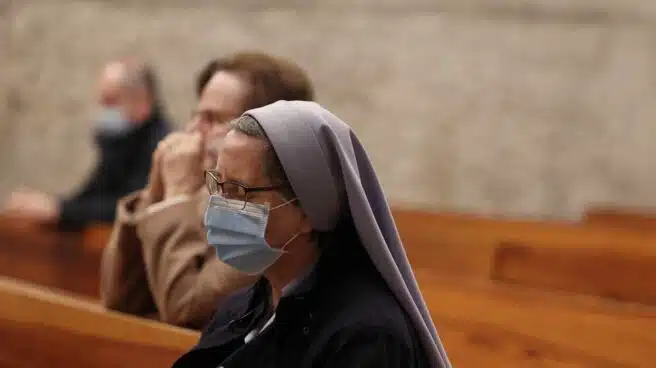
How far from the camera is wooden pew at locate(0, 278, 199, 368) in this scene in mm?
1499

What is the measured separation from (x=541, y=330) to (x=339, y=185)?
0.63 m

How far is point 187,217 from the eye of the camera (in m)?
1.58

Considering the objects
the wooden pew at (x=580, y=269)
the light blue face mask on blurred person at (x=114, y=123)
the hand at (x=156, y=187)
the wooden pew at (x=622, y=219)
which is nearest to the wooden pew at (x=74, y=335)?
the hand at (x=156, y=187)

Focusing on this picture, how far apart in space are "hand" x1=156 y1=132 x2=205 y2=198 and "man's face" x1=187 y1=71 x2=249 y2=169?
2 centimetres

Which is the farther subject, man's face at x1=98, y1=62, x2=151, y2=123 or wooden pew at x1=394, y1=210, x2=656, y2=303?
man's face at x1=98, y1=62, x2=151, y2=123

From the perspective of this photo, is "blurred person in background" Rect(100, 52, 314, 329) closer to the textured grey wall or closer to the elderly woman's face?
the elderly woman's face

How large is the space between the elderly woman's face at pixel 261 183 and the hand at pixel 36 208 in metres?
1.84

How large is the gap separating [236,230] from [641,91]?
8.82 ft

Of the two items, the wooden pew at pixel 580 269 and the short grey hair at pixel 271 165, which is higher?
the short grey hair at pixel 271 165

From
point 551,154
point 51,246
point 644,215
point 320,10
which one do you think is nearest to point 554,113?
point 551,154

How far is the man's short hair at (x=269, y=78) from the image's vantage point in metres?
1.43

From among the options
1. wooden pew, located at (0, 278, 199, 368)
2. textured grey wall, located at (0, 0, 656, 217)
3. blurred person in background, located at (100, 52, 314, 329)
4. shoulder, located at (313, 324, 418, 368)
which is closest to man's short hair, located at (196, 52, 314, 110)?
blurred person in background, located at (100, 52, 314, 329)

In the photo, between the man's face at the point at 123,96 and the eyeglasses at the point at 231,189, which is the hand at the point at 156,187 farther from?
the man's face at the point at 123,96

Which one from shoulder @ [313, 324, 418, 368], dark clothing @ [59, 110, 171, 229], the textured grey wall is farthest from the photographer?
the textured grey wall
